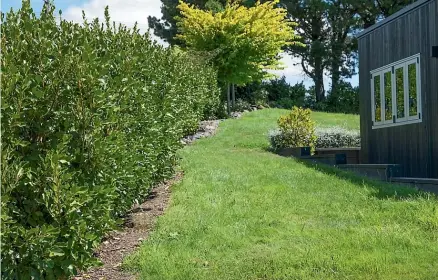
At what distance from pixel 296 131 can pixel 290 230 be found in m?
7.37

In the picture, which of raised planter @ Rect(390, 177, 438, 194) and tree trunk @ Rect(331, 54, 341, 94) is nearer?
raised planter @ Rect(390, 177, 438, 194)

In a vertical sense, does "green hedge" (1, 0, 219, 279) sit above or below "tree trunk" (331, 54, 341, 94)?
below

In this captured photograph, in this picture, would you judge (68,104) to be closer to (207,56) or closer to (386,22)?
(386,22)

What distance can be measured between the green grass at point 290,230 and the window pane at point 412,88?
1.52m

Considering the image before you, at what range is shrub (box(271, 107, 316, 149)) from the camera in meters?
12.5

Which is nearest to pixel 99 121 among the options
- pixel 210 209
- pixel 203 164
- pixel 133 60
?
pixel 133 60

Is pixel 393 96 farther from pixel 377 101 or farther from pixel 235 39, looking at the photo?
pixel 235 39

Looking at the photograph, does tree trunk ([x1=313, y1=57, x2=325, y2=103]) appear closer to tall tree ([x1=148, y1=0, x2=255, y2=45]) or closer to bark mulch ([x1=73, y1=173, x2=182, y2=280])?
tall tree ([x1=148, y1=0, x2=255, y2=45])

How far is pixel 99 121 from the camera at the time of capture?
354cm

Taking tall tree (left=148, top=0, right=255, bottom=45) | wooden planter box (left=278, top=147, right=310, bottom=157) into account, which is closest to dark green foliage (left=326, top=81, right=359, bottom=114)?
tall tree (left=148, top=0, right=255, bottom=45)

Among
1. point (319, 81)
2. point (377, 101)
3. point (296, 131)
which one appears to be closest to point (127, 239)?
point (377, 101)

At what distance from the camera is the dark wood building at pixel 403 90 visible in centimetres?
810

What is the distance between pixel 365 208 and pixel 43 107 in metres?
4.09

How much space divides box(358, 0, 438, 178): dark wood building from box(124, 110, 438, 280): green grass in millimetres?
1150
